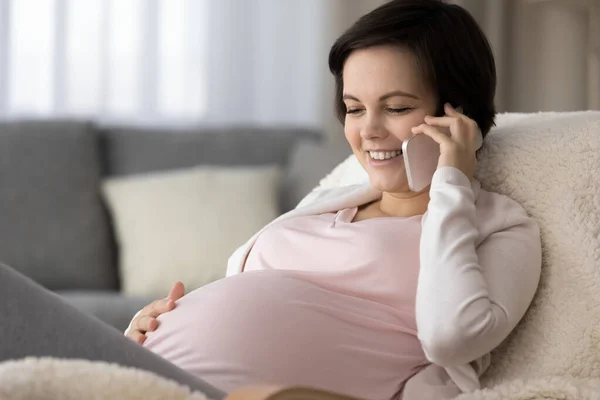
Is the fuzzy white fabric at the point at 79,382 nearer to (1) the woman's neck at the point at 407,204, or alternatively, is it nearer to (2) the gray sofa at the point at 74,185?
(1) the woman's neck at the point at 407,204

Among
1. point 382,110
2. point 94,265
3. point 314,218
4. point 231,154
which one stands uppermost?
point 382,110

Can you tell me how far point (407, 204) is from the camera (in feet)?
4.66

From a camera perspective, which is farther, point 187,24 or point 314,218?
point 187,24

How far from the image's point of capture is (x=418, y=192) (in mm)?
1408

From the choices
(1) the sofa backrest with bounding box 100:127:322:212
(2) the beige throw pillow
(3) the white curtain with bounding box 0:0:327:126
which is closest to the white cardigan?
(2) the beige throw pillow

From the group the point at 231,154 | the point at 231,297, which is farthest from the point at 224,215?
the point at 231,297

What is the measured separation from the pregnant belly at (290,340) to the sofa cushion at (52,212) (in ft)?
5.66

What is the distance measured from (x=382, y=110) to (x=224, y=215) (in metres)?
1.62

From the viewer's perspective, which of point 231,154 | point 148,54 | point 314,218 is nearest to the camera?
point 314,218

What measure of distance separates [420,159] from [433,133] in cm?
5

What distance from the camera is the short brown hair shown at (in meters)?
1.34

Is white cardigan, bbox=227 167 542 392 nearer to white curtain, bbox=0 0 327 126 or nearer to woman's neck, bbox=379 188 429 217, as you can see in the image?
woman's neck, bbox=379 188 429 217

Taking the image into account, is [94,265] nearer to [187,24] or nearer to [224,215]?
[224,215]

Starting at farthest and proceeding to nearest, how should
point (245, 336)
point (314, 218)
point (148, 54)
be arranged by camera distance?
1. point (148, 54)
2. point (314, 218)
3. point (245, 336)
